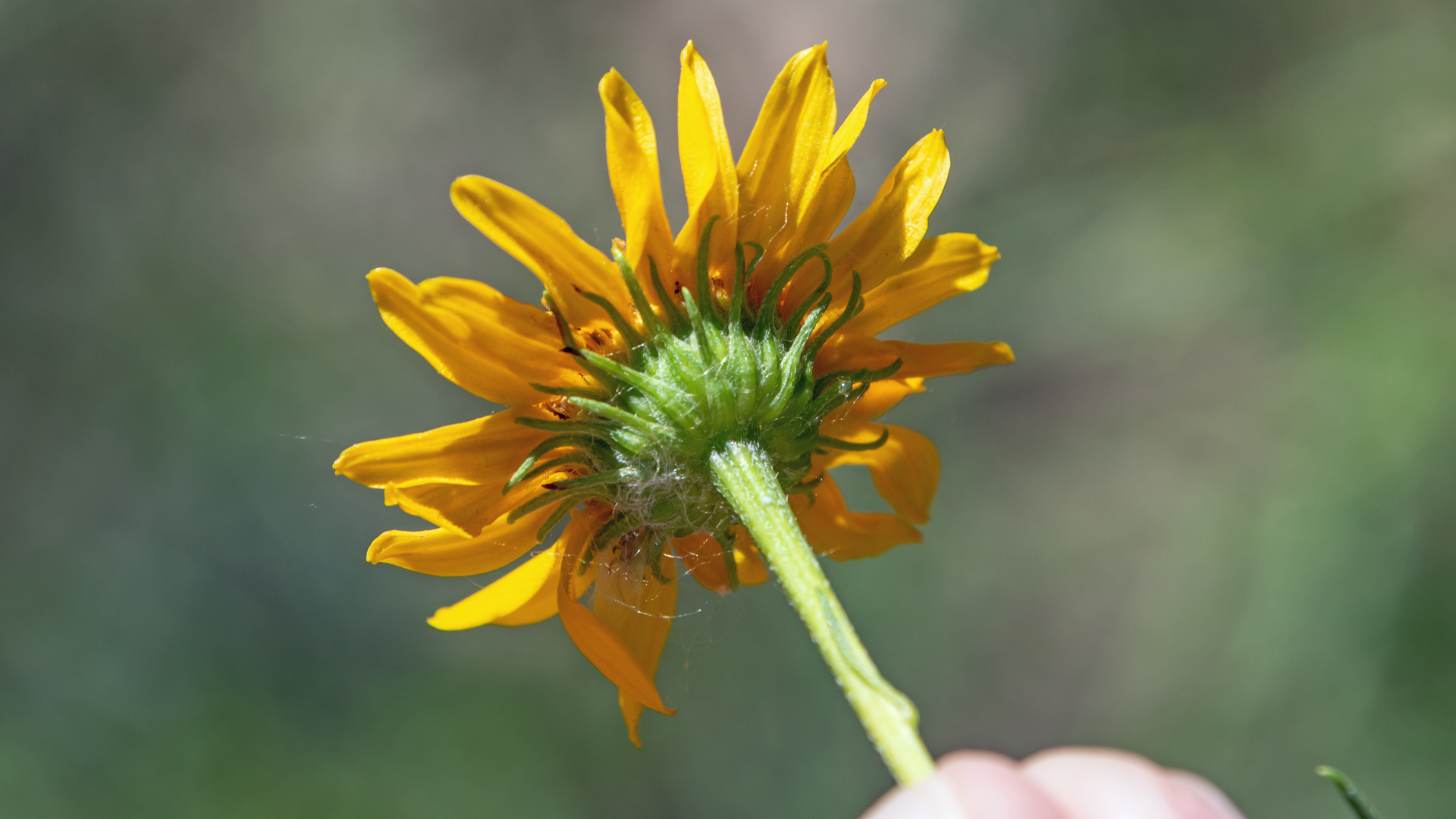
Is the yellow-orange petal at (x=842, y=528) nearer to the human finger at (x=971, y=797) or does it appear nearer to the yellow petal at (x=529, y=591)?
the yellow petal at (x=529, y=591)

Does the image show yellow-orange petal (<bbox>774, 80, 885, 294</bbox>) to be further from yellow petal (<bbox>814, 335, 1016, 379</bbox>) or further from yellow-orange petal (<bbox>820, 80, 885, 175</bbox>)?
yellow petal (<bbox>814, 335, 1016, 379</bbox>)

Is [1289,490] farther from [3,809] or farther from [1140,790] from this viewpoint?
[3,809]

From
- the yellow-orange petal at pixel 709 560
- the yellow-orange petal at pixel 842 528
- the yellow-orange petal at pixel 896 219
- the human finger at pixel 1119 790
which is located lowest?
the human finger at pixel 1119 790

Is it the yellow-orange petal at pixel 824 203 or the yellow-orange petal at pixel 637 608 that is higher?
the yellow-orange petal at pixel 824 203

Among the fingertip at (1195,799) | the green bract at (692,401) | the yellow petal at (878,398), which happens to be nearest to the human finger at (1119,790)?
the fingertip at (1195,799)

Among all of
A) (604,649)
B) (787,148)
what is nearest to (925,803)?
(604,649)

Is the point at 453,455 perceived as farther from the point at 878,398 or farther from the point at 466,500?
the point at 878,398
